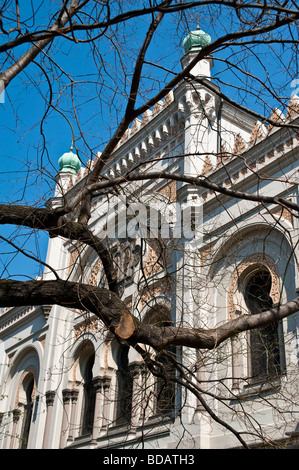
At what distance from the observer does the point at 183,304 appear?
404 inches

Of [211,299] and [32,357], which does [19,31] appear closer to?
[211,299]

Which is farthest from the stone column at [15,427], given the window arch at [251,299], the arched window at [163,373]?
the window arch at [251,299]

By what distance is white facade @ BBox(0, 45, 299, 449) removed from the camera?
766cm

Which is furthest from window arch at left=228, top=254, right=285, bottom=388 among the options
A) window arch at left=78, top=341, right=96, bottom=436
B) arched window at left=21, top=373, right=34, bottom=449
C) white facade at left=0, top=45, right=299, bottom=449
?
arched window at left=21, top=373, right=34, bottom=449

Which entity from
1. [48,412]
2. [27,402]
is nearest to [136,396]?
[48,412]

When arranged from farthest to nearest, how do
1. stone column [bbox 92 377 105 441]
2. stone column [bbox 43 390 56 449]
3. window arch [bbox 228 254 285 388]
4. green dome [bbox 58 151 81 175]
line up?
1. green dome [bbox 58 151 81 175]
2. stone column [bbox 43 390 56 449]
3. stone column [bbox 92 377 105 441]
4. window arch [bbox 228 254 285 388]

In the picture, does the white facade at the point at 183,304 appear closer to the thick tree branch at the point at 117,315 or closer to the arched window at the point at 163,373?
the arched window at the point at 163,373

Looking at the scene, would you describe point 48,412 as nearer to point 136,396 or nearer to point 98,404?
point 98,404

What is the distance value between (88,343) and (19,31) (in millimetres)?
9307

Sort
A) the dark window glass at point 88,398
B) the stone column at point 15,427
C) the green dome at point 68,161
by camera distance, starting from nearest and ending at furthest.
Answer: the dark window glass at point 88,398 → the stone column at point 15,427 → the green dome at point 68,161

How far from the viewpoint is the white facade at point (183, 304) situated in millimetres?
7656

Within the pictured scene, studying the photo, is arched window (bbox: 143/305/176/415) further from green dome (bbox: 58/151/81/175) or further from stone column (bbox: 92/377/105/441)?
green dome (bbox: 58/151/81/175)

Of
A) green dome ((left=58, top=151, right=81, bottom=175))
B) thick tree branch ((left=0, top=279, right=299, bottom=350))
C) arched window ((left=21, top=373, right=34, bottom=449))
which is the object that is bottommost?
thick tree branch ((left=0, top=279, right=299, bottom=350))
